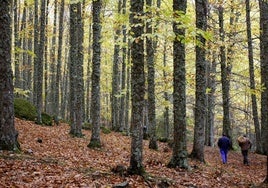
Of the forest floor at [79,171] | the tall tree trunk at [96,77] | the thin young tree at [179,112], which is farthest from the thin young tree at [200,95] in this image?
the tall tree trunk at [96,77]

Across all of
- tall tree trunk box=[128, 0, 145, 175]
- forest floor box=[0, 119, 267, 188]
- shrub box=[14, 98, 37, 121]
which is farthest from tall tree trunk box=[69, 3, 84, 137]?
tall tree trunk box=[128, 0, 145, 175]

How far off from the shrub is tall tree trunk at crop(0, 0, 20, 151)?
1123 cm

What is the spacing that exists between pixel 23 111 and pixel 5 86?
11.9 meters

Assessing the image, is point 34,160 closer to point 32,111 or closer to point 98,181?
point 98,181

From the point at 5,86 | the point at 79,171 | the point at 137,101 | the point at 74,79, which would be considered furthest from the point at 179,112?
the point at 74,79

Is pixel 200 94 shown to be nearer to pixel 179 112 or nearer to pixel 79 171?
pixel 179 112

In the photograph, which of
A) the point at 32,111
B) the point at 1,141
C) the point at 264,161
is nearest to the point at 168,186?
the point at 1,141

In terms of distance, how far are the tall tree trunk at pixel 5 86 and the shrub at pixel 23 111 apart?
11.2 meters

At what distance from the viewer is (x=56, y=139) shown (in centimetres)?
1552

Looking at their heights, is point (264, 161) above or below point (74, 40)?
below

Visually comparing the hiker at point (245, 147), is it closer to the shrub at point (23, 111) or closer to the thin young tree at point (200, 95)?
the thin young tree at point (200, 95)

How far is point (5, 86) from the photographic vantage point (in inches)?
388

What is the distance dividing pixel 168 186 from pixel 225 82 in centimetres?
1418

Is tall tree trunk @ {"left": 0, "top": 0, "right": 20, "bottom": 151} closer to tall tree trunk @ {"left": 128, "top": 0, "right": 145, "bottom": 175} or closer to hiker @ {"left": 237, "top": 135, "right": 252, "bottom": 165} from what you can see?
tall tree trunk @ {"left": 128, "top": 0, "right": 145, "bottom": 175}
